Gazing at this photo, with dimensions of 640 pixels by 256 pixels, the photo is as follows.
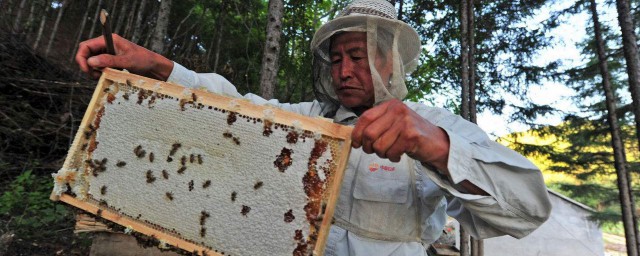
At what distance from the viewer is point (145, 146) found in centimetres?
175

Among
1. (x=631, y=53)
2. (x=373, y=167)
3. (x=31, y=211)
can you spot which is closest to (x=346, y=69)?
(x=373, y=167)

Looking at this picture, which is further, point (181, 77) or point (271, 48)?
point (271, 48)

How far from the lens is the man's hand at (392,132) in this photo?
51.0 inches

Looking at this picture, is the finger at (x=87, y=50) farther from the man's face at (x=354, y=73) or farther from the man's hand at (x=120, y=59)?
the man's face at (x=354, y=73)

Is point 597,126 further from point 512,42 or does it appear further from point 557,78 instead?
point 512,42

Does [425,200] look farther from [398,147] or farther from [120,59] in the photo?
[120,59]

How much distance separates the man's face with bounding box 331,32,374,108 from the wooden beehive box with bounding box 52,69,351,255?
2.59ft

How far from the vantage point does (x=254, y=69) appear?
11445mm

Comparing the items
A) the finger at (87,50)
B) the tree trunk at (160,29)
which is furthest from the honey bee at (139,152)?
the tree trunk at (160,29)

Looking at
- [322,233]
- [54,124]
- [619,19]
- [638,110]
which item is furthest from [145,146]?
[619,19]

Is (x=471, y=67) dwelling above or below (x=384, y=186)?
above

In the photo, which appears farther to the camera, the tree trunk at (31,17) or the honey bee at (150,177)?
the tree trunk at (31,17)

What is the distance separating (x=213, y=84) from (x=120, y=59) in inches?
22.7

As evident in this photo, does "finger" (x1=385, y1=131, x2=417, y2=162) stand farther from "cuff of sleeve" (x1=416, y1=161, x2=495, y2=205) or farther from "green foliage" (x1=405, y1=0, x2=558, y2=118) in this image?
"green foliage" (x1=405, y1=0, x2=558, y2=118)
